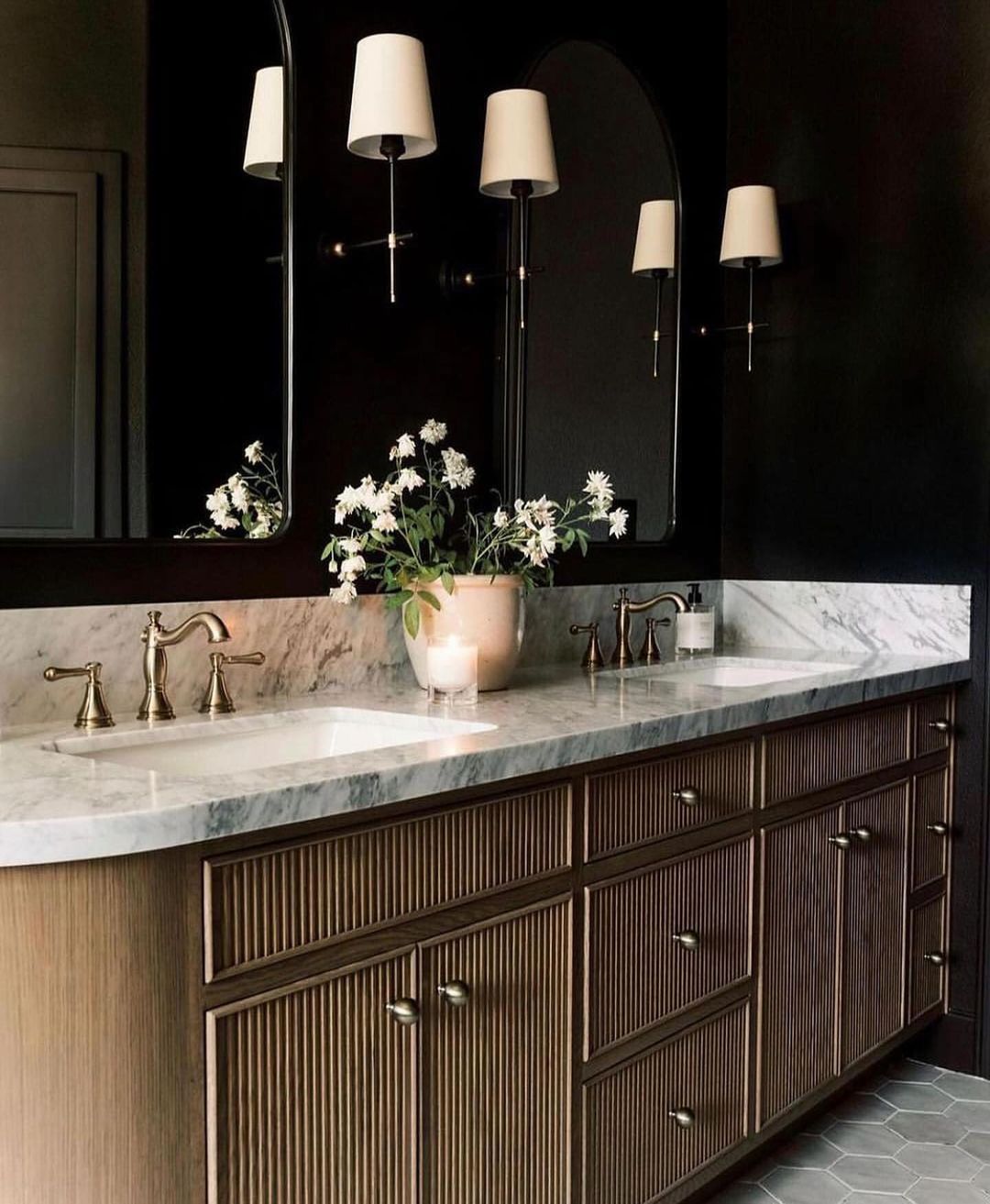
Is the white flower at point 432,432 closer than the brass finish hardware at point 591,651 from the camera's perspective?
Yes

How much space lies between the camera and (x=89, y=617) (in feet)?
5.65

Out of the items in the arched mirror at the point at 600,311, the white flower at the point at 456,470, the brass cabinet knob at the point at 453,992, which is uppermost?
the arched mirror at the point at 600,311

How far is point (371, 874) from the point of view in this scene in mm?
1360

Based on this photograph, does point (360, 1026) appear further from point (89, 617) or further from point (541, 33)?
point (541, 33)

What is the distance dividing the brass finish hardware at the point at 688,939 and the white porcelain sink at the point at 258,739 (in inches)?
17.9

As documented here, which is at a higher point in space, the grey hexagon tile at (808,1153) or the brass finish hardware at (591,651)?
the brass finish hardware at (591,651)

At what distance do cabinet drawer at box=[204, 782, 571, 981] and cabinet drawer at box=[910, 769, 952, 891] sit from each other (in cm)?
118

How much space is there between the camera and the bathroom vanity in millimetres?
1129

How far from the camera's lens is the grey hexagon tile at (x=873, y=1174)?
215 cm

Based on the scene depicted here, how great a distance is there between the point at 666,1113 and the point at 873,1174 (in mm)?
584

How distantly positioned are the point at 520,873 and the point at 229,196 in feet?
3.54

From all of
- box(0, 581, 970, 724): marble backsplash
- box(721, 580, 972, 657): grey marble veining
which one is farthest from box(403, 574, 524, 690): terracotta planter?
box(721, 580, 972, 657): grey marble veining

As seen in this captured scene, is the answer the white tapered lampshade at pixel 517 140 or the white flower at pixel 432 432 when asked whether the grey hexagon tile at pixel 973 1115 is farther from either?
the white tapered lampshade at pixel 517 140

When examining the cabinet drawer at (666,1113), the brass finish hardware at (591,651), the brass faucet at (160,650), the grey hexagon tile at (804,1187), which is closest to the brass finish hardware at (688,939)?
the cabinet drawer at (666,1113)
